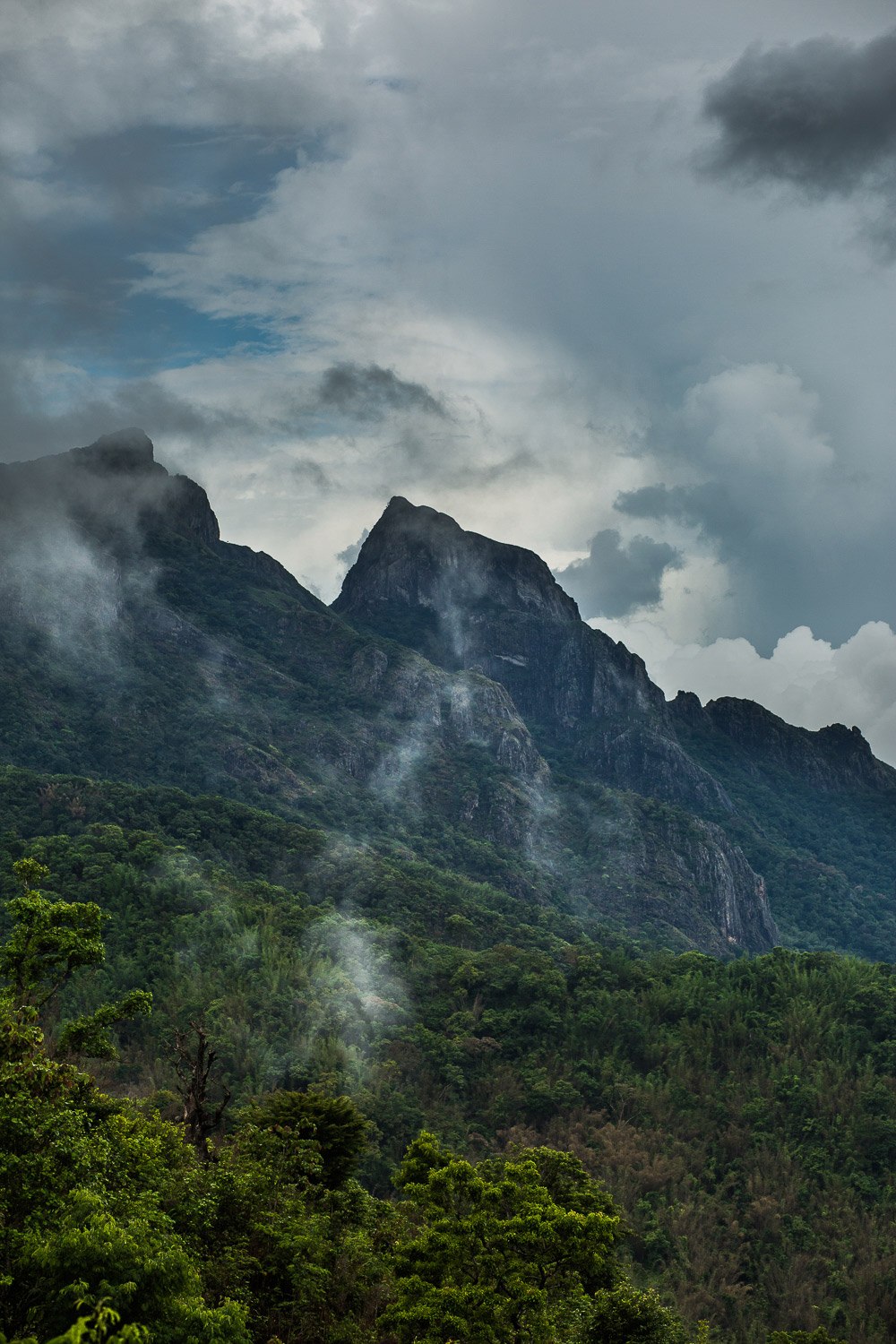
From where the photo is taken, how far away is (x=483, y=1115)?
3125 inches

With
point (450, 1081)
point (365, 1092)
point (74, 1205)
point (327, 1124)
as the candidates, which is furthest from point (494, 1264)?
point (450, 1081)

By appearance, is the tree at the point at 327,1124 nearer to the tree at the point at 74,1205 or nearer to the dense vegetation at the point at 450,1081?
the dense vegetation at the point at 450,1081

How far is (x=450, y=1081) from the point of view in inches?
3211

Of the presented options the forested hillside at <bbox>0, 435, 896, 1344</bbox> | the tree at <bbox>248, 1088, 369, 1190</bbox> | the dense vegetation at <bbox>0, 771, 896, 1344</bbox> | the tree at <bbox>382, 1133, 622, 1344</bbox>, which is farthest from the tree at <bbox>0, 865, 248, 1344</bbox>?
the tree at <bbox>248, 1088, 369, 1190</bbox>

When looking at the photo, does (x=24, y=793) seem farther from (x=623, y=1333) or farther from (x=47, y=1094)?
(x=623, y=1333)

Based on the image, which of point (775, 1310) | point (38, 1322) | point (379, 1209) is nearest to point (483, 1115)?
point (775, 1310)

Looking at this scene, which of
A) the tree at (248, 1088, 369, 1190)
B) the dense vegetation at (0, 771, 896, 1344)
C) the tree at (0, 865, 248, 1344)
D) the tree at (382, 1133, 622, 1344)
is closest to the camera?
the tree at (0, 865, 248, 1344)

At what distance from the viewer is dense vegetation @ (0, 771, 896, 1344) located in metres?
29.7

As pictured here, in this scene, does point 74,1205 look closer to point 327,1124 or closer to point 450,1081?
point 327,1124

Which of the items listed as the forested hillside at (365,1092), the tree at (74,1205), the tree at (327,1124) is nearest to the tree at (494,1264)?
the forested hillside at (365,1092)

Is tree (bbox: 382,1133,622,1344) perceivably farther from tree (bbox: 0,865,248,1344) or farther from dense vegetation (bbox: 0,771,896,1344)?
tree (bbox: 0,865,248,1344)

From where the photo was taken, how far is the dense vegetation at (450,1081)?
29.7 meters

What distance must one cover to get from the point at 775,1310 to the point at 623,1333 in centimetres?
4494

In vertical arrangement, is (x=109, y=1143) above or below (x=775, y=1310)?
above
